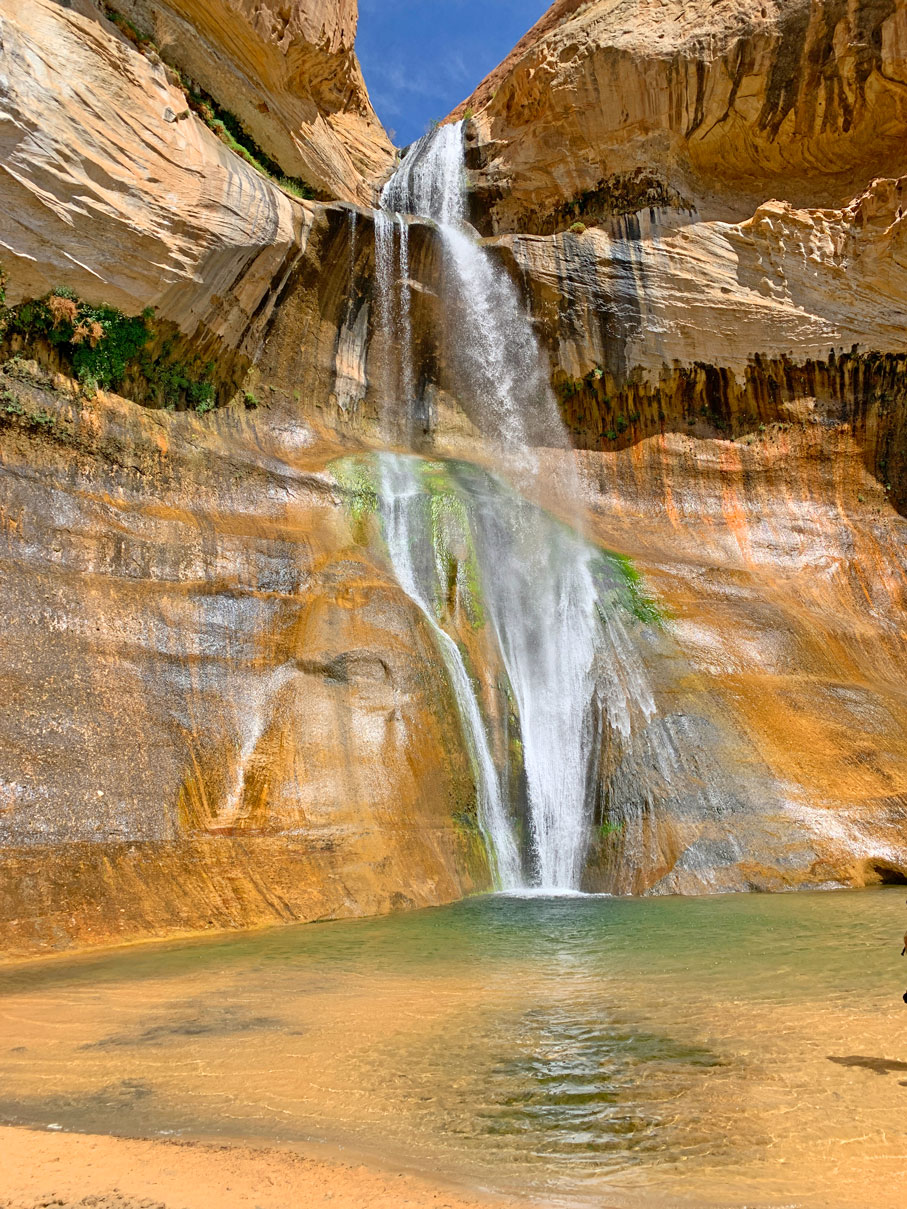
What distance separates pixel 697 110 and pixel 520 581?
13.0 m

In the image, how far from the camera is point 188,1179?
306cm

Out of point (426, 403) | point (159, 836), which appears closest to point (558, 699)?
point (159, 836)

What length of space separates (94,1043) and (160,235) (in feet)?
42.9

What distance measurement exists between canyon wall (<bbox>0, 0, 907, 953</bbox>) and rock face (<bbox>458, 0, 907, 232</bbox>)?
0.08 metres

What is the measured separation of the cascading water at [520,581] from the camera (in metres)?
11.8

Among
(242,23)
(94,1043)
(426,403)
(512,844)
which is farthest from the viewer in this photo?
(426,403)

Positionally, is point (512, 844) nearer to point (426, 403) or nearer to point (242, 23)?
point (426, 403)

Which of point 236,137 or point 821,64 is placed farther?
point 821,64

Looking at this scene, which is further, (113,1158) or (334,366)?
(334,366)

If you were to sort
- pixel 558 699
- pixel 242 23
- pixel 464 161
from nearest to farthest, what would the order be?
pixel 558 699 → pixel 242 23 → pixel 464 161

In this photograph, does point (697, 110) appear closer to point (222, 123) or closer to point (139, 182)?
point (222, 123)

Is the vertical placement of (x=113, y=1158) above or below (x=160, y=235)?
below

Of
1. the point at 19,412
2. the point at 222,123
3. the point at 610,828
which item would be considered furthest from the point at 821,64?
the point at 19,412

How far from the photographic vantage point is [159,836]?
9.02m
